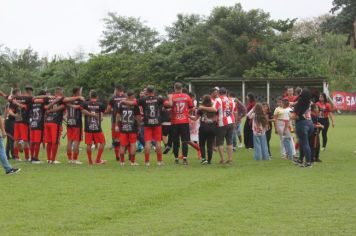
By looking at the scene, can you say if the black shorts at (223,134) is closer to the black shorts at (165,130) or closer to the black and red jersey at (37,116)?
the black shorts at (165,130)

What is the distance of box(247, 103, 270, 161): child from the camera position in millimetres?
17172

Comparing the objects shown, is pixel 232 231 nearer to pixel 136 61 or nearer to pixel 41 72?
pixel 136 61

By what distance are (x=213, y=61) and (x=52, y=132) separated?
139 feet

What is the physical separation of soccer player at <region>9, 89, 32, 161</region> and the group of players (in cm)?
3

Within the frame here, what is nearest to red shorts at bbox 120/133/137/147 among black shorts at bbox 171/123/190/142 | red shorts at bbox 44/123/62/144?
black shorts at bbox 171/123/190/142

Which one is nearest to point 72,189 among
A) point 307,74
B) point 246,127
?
point 246,127

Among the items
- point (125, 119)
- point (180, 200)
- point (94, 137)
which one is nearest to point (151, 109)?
point (125, 119)

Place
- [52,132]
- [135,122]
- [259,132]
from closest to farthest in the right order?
[135,122] < [52,132] < [259,132]

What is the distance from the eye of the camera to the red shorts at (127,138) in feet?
52.3

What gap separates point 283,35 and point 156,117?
46.5m

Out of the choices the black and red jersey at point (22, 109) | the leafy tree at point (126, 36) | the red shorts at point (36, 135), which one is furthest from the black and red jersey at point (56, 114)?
the leafy tree at point (126, 36)

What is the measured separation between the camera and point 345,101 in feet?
186

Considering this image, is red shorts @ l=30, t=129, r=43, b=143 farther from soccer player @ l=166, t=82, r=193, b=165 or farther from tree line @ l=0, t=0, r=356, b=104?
tree line @ l=0, t=0, r=356, b=104

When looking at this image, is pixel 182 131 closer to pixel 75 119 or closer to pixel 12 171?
pixel 75 119
